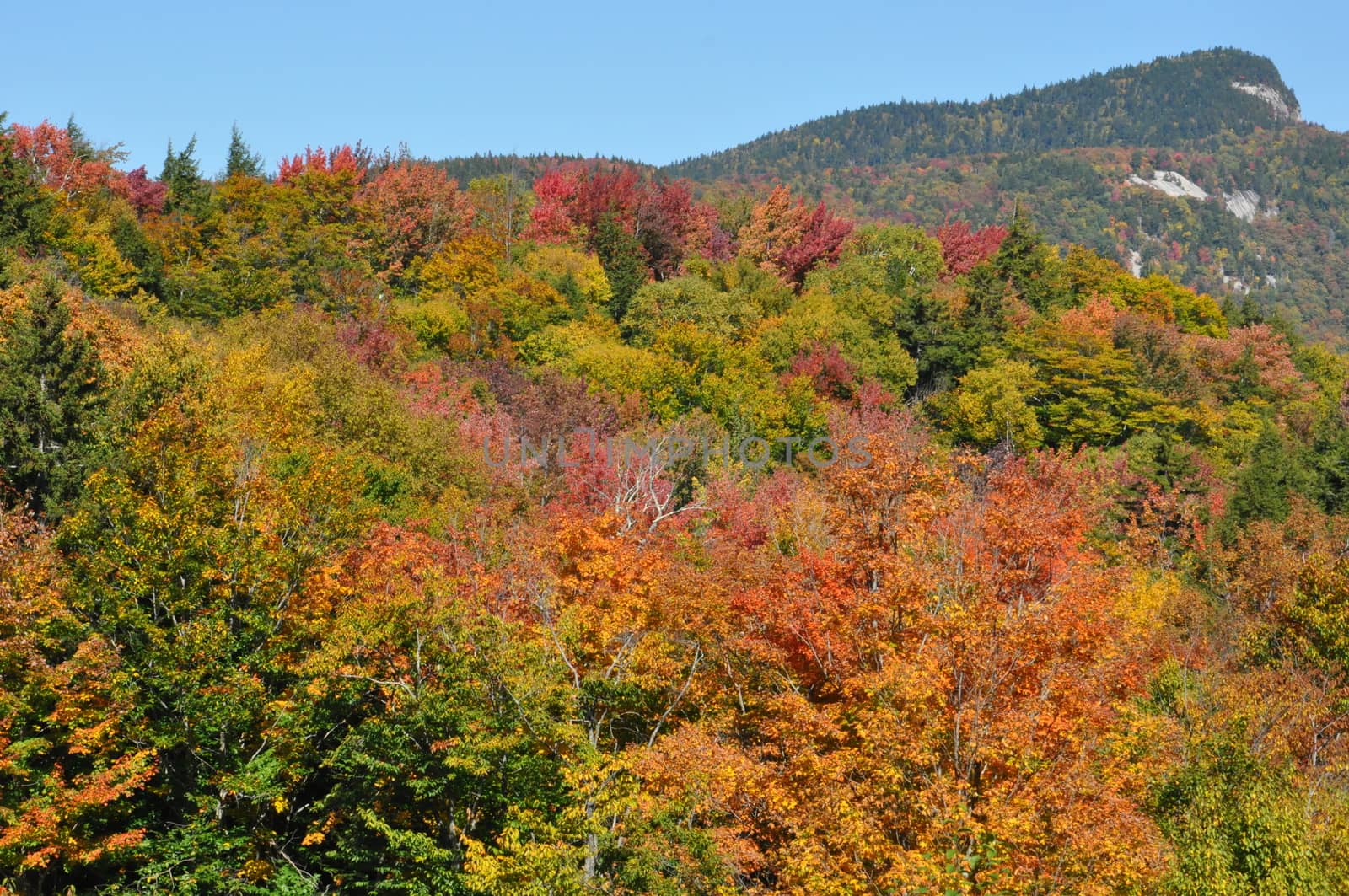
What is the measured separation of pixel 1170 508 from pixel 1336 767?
2964cm

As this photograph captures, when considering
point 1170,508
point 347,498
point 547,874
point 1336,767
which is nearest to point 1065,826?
point 547,874

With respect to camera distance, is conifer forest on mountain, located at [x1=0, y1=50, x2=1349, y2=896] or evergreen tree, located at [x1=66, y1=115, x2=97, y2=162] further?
evergreen tree, located at [x1=66, y1=115, x2=97, y2=162]

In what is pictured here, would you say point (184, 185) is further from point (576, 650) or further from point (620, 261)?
point (576, 650)

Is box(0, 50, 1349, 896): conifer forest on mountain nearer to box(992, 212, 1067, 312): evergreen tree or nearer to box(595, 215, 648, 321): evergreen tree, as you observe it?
box(595, 215, 648, 321): evergreen tree

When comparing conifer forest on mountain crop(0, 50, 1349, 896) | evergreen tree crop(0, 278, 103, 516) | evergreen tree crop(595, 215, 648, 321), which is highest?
evergreen tree crop(595, 215, 648, 321)

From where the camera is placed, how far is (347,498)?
31.0 meters

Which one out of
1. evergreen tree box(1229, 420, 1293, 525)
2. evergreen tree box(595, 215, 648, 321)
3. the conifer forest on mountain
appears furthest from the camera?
evergreen tree box(595, 215, 648, 321)

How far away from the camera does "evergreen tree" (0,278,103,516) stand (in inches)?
1128

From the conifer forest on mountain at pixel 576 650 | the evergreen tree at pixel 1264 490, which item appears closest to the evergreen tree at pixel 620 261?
the conifer forest on mountain at pixel 576 650

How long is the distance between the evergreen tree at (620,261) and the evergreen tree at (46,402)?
35505mm

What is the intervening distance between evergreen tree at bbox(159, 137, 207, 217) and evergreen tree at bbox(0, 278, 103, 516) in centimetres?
4007

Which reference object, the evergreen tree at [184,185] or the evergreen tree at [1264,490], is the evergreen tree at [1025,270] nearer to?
the evergreen tree at [1264,490]

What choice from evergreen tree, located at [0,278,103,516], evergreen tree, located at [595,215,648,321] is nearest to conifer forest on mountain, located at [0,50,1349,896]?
evergreen tree, located at [0,278,103,516]

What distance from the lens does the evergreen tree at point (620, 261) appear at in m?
63.5
